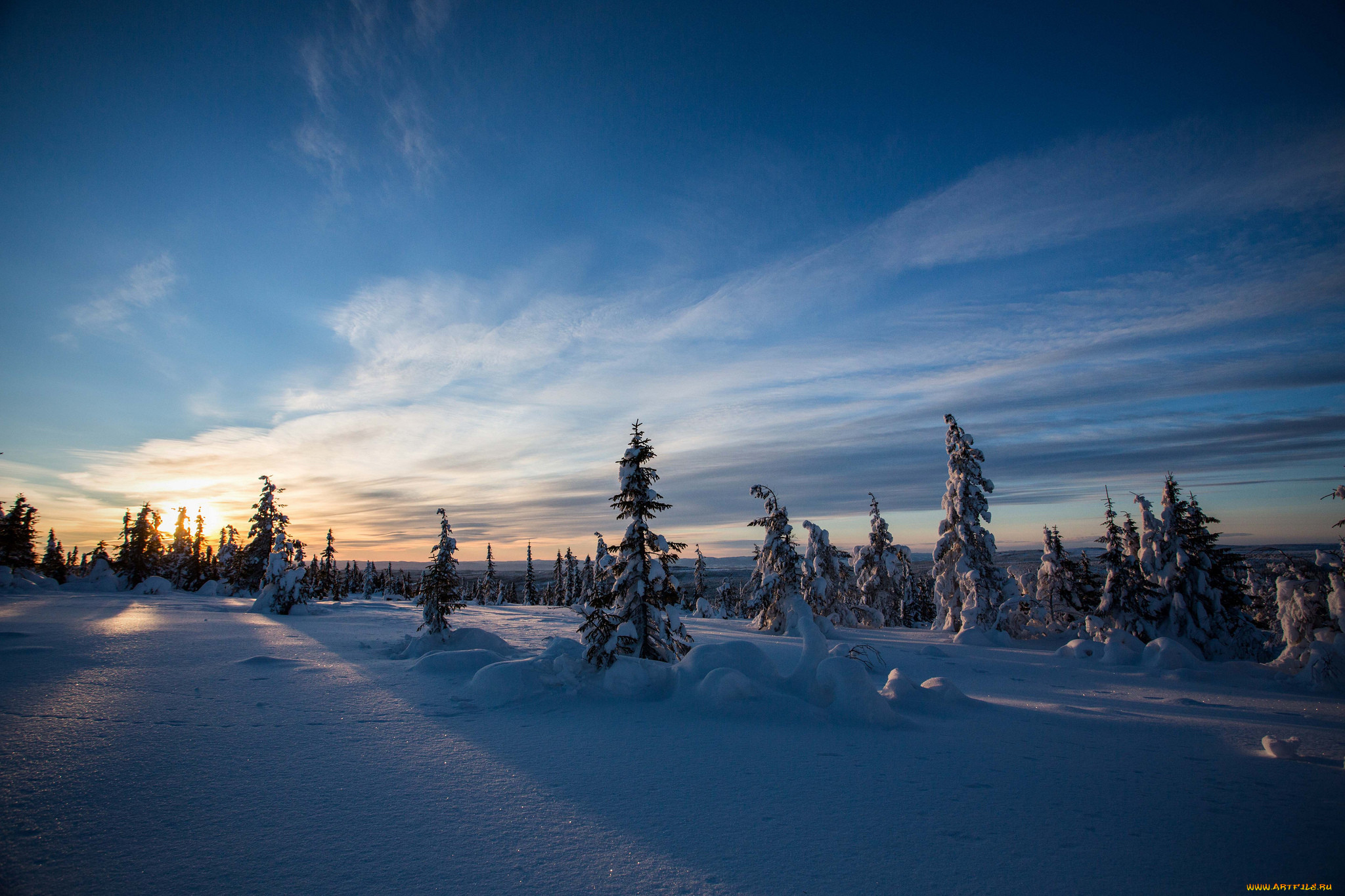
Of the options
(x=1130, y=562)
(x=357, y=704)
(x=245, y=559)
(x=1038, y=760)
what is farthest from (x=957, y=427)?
(x=245, y=559)

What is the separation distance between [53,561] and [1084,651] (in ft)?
329

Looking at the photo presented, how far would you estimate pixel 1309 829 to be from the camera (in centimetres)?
490

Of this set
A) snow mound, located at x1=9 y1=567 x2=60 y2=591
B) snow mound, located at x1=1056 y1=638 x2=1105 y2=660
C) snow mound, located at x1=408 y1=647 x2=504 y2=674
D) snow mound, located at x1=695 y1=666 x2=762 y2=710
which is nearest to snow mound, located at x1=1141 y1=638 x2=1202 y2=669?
snow mound, located at x1=1056 y1=638 x2=1105 y2=660

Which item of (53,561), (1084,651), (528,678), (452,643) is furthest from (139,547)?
(1084,651)

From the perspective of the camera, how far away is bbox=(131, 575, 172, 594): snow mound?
39.0m

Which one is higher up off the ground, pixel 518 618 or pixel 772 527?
pixel 772 527

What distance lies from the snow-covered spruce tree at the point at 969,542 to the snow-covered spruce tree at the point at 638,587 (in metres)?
21.0

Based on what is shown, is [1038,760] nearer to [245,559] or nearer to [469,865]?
[469,865]

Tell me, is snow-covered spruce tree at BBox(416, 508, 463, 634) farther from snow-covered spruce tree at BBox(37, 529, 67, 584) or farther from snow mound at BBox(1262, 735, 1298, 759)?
snow-covered spruce tree at BBox(37, 529, 67, 584)

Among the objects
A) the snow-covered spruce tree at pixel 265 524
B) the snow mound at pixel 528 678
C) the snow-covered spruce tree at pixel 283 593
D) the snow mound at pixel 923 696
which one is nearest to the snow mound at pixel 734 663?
the snow mound at pixel 923 696

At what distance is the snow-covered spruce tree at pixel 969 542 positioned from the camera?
26266mm

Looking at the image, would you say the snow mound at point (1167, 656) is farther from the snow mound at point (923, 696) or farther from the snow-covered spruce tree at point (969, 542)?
the snow mound at point (923, 696)

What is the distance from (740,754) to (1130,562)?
26.1 metres

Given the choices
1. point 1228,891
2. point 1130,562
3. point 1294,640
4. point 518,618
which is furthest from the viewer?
point 518,618
